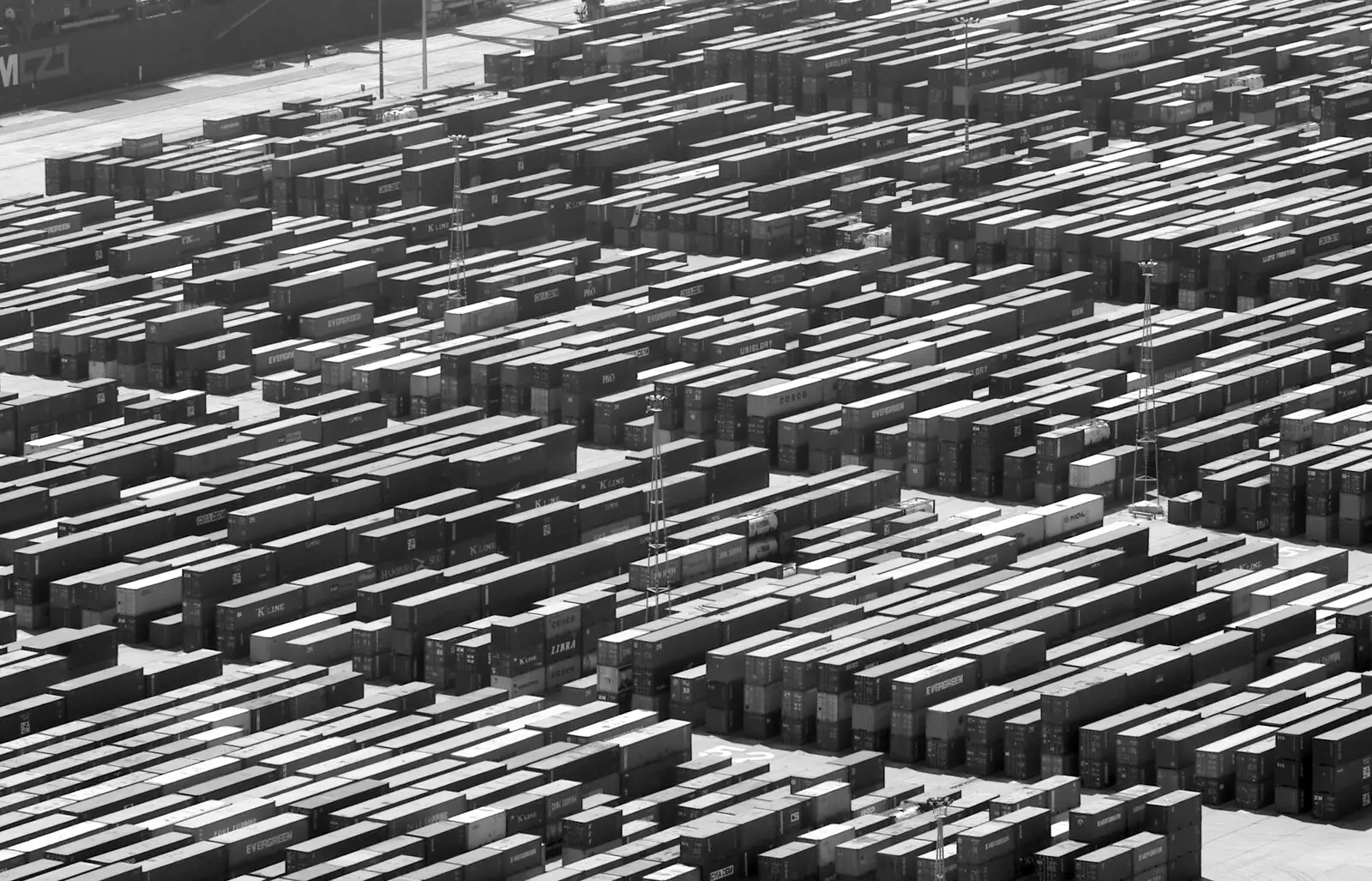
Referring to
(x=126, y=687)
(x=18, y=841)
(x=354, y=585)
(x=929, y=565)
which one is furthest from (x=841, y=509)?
(x=18, y=841)

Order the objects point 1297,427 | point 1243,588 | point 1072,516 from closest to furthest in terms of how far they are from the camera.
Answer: point 1243,588, point 1072,516, point 1297,427

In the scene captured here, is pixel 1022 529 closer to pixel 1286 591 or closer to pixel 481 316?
pixel 1286 591

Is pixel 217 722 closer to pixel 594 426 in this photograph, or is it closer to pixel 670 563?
pixel 670 563

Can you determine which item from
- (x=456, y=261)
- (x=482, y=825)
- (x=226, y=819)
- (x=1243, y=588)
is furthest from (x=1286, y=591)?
(x=456, y=261)

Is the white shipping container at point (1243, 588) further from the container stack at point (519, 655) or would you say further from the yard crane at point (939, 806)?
the container stack at point (519, 655)

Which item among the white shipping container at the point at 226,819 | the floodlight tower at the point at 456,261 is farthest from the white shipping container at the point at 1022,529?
the floodlight tower at the point at 456,261

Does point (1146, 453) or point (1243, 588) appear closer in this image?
point (1243, 588)
